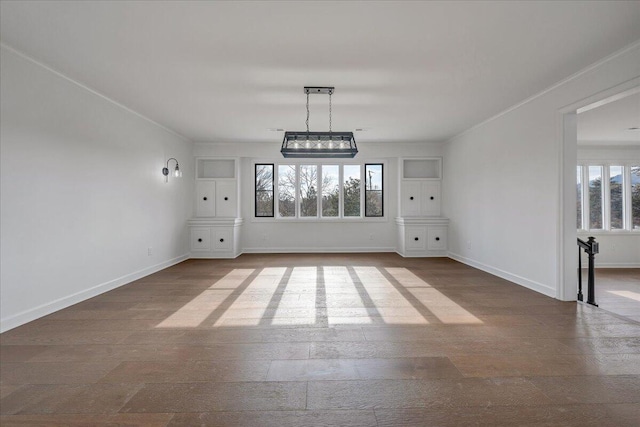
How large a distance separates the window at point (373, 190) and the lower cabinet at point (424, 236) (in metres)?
0.91

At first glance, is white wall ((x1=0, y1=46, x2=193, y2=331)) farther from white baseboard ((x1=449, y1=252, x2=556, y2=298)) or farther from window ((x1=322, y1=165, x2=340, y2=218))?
white baseboard ((x1=449, y1=252, x2=556, y2=298))

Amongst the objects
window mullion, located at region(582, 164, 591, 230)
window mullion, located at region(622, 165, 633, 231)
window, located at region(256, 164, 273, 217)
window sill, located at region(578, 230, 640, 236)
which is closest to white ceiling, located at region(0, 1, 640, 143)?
window, located at region(256, 164, 273, 217)

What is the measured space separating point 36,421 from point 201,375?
0.88 metres

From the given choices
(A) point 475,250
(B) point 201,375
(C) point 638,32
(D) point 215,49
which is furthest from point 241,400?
(A) point 475,250

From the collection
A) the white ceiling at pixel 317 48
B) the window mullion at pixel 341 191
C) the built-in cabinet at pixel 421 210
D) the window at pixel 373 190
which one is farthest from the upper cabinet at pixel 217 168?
the built-in cabinet at pixel 421 210

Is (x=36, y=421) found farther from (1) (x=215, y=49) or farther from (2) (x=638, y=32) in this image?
(2) (x=638, y=32)

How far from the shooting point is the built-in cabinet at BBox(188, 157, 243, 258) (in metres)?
Result: 7.69

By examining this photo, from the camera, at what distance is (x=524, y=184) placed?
4.84 m

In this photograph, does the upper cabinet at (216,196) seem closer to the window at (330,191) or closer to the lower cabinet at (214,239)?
the lower cabinet at (214,239)

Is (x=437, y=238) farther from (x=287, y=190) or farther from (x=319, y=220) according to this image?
(x=287, y=190)

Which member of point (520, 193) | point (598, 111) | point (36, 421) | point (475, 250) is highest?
point (598, 111)

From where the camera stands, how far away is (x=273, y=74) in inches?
152

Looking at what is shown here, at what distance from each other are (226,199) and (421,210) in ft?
Answer: 15.9

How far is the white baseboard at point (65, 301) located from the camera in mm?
3176
